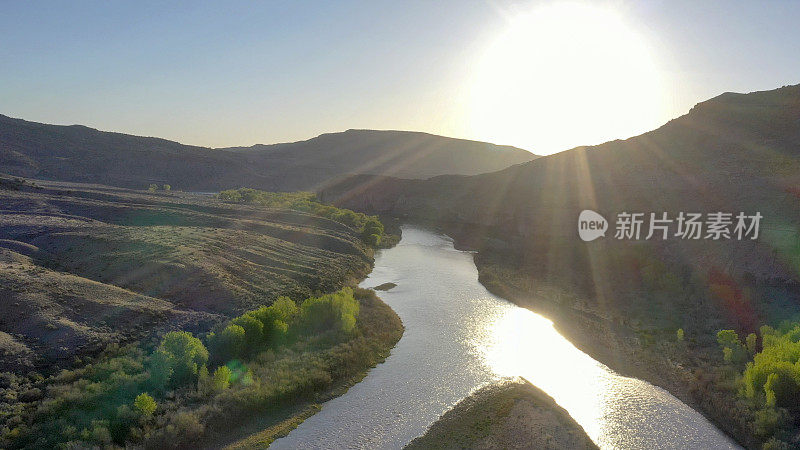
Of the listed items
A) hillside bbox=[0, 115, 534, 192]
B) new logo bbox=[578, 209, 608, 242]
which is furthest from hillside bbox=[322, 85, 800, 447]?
hillside bbox=[0, 115, 534, 192]

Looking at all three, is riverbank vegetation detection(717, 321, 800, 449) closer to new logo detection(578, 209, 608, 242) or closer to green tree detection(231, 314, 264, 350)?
green tree detection(231, 314, 264, 350)

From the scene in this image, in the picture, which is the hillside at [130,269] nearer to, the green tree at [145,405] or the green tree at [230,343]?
the green tree at [230,343]

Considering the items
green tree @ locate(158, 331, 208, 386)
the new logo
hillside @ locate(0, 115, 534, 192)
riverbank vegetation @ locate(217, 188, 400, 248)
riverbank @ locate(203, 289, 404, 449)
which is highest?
hillside @ locate(0, 115, 534, 192)

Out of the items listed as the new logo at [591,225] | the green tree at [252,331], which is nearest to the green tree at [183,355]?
the green tree at [252,331]

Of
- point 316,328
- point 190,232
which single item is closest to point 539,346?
Answer: point 316,328

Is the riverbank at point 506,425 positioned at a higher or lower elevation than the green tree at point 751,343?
lower

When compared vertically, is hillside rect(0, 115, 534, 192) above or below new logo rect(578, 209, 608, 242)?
above

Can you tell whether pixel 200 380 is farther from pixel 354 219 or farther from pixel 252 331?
pixel 354 219
